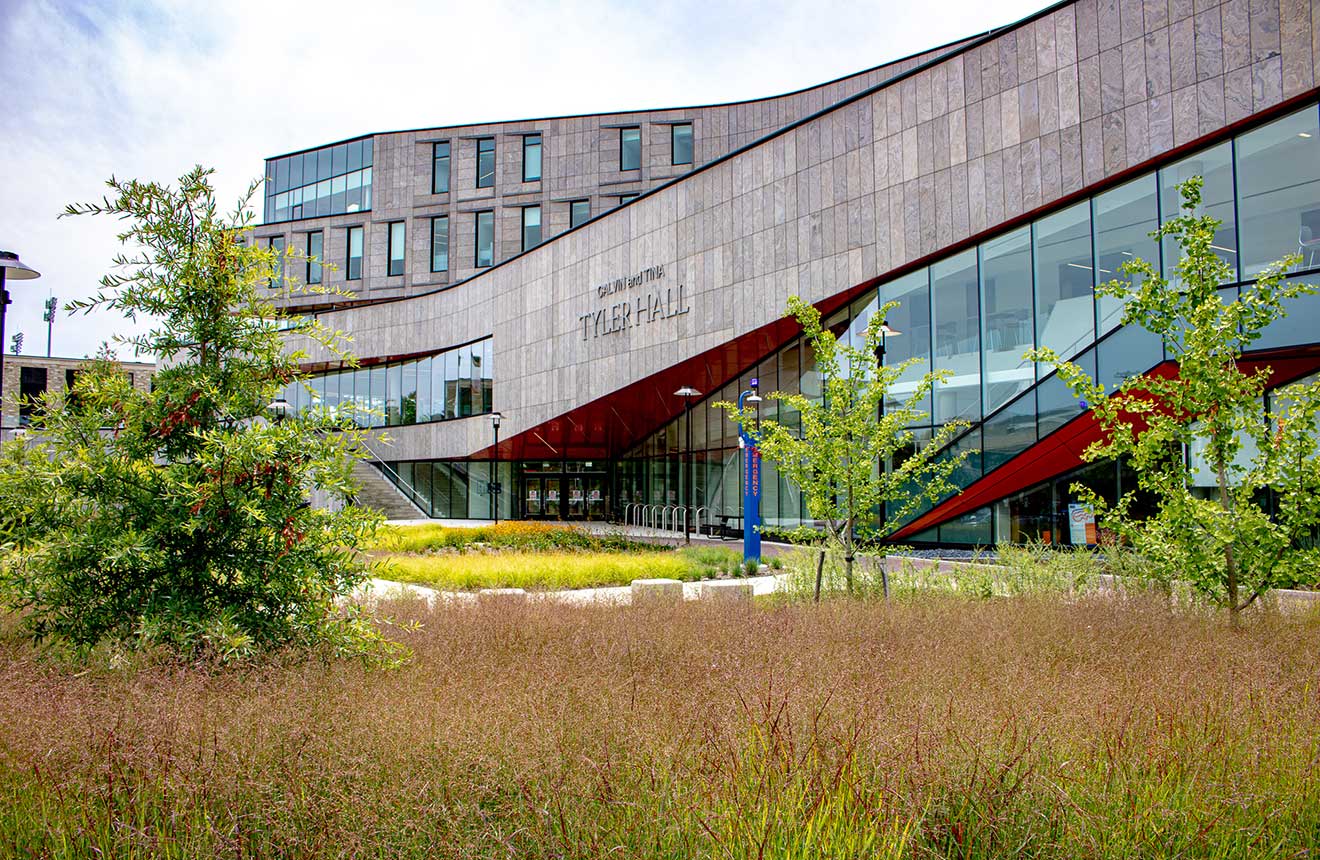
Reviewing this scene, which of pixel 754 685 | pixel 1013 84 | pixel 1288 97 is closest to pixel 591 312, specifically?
pixel 1013 84

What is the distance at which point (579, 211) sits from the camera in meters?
42.1

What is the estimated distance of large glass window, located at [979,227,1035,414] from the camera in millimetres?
18891

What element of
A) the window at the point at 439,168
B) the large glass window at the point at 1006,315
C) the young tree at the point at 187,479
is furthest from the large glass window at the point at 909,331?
the window at the point at 439,168

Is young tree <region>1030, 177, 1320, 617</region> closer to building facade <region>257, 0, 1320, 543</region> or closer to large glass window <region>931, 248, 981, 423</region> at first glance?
building facade <region>257, 0, 1320, 543</region>

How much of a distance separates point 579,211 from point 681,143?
5.76 metres

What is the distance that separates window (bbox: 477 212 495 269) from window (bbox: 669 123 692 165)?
9.44 metres

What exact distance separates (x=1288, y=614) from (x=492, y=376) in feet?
98.9

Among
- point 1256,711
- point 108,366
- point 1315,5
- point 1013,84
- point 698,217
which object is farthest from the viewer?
point 698,217

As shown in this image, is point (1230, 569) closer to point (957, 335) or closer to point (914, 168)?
point (957, 335)

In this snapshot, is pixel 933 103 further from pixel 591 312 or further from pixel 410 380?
pixel 410 380

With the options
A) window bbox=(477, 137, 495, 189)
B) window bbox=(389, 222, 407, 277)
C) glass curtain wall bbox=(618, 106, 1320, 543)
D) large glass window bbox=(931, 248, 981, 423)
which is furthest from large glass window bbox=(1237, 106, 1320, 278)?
window bbox=(389, 222, 407, 277)

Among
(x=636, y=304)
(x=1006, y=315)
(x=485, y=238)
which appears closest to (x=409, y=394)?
(x=485, y=238)

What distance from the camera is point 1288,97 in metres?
15.0

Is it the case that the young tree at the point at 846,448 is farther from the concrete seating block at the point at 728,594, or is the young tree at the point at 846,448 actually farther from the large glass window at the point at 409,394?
the large glass window at the point at 409,394
